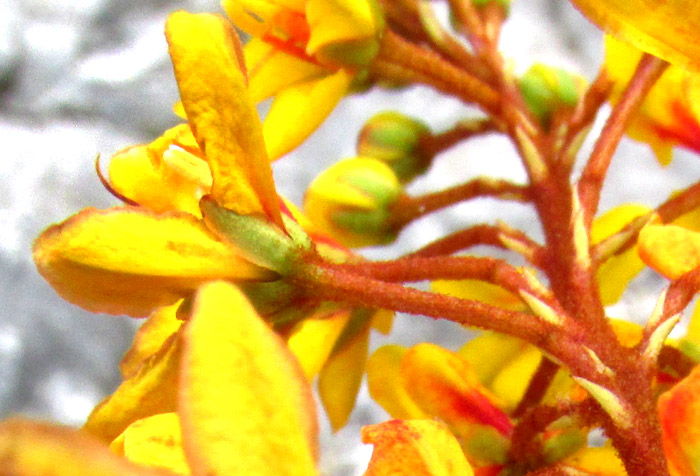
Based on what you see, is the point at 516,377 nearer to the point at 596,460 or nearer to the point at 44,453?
the point at 596,460

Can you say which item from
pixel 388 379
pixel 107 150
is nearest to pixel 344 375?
pixel 388 379

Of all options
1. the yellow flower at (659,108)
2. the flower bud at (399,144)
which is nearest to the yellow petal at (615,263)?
the yellow flower at (659,108)

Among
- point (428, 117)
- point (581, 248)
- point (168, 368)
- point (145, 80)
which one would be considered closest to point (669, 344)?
point (581, 248)

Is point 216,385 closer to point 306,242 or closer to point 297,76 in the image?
point 306,242

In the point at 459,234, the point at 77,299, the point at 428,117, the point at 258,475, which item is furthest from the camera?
the point at 428,117

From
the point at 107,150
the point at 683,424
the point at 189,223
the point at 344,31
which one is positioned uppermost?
the point at 107,150

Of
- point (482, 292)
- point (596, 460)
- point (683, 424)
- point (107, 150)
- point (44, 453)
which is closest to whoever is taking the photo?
point (44, 453)
